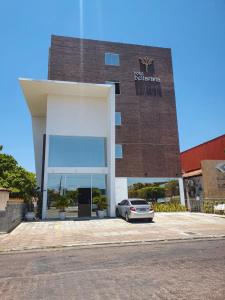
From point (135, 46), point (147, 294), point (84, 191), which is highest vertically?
point (135, 46)

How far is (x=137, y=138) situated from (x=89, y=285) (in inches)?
952

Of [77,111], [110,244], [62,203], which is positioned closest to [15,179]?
[62,203]

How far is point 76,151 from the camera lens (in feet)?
76.2

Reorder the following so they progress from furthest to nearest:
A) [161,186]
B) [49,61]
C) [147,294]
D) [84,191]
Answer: [49,61]
[161,186]
[84,191]
[147,294]

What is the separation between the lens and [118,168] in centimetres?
2741

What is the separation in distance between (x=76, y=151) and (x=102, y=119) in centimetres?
427

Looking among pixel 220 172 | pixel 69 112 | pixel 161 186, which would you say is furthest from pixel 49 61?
pixel 220 172

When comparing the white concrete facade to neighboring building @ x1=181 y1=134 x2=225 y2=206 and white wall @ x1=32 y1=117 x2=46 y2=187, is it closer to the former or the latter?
white wall @ x1=32 y1=117 x2=46 y2=187

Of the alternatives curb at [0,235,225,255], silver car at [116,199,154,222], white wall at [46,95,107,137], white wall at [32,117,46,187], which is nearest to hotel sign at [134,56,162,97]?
white wall at [46,95,107,137]

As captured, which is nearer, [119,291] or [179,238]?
[119,291]

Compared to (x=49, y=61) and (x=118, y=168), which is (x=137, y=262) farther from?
(x=49, y=61)

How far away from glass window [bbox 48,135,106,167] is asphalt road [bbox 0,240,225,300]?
14.0m

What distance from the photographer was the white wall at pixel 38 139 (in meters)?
26.8

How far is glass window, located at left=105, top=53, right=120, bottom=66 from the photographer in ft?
103
